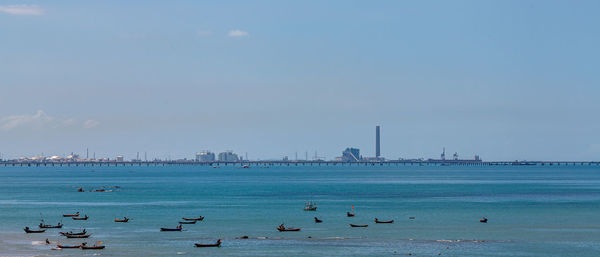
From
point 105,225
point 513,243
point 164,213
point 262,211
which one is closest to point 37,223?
point 105,225

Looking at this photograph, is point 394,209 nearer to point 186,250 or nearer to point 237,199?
point 237,199

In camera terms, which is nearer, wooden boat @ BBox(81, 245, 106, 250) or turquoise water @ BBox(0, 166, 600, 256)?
wooden boat @ BBox(81, 245, 106, 250)

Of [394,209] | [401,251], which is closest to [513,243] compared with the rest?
[401,251]

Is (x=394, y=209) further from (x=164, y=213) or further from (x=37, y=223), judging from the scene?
(x=37, y=223)

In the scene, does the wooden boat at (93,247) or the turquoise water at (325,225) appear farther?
the turquoise water at (325,225)

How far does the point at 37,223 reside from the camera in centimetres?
9912

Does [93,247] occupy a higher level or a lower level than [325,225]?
lower

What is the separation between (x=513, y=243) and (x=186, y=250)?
95.0 ft

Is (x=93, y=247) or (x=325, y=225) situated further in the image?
(x=325, y=225)

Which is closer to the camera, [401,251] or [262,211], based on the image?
[401,251]

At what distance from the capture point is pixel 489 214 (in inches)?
4392

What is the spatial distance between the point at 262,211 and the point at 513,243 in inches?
1748

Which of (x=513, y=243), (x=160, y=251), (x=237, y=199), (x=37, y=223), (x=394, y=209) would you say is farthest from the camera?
(x=237, y=199)

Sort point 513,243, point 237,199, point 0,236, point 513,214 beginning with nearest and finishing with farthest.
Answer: point 513,243 → point 0,236 → point 513,214 → point 237,199
